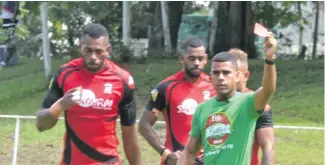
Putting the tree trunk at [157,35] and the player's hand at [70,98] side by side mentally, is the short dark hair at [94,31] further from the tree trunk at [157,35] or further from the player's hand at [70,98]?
the tree trunk at [157,35]

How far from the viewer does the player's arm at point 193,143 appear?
20.1 feet

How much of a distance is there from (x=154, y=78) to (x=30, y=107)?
3520 mm

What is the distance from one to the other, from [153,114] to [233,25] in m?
15.3

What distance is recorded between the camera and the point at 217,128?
233 inches

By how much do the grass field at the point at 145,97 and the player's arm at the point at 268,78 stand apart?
7199 millimetres

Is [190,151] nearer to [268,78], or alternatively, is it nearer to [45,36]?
[268,78]

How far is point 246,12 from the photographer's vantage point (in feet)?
75.0

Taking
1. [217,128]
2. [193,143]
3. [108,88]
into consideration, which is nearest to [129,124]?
[108,88]

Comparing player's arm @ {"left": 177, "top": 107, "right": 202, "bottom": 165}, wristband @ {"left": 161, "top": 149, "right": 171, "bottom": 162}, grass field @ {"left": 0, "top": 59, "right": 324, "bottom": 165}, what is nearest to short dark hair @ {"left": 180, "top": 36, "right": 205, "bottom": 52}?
wristband @ {"left": 161, "top": 149, "right": 171, "bottom": 162}

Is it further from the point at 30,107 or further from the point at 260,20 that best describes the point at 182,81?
the point at 260,20

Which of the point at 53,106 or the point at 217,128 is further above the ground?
the point at 53,106

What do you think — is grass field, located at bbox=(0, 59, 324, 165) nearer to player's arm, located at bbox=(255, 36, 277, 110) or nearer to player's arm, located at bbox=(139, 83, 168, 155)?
player's arm, located at bbox=(139, 83, 168, 155)

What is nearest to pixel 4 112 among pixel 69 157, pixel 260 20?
pixel 69 157

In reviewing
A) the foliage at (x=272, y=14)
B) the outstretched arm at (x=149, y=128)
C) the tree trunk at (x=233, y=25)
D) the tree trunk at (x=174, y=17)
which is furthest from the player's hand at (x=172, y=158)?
the tree trunk at (x=174, y=17)
